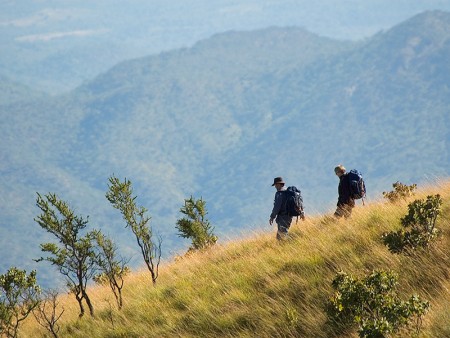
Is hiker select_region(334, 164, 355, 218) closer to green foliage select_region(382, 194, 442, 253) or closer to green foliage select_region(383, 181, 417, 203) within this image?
green foliage select_region(383, 181, 417, 203)

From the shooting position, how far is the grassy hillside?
369 inches

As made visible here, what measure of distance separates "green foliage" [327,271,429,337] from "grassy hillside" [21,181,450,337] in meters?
0.25

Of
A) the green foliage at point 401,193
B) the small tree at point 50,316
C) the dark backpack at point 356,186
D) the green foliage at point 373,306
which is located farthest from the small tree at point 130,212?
the green foliage at point 373,306

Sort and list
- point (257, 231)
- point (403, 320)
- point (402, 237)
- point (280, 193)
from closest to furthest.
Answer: point (403, 320), point (402, 237), point (280, 193), point (257, 231)

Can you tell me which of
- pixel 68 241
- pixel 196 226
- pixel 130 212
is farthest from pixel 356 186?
pixel 196 226

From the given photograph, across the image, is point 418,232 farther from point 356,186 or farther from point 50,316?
point 50,316

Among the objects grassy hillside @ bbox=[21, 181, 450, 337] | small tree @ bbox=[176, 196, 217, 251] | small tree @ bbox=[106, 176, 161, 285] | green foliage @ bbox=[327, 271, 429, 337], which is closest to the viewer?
green foliage @ bbox=[327, 271, 429, 337]

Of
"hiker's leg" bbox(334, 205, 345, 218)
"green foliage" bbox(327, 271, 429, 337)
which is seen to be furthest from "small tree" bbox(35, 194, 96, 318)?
"green foliage" bbox(327, 271, 429, 337)

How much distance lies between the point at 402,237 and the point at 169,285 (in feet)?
14.8

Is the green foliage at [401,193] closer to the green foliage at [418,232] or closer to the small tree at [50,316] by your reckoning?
the green foliage at [418,232]

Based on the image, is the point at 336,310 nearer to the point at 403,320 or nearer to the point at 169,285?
the point at 403,320

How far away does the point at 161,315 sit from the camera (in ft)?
37.0

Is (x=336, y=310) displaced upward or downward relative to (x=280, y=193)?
downward

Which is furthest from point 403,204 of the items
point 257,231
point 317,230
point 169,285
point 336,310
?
point 336,310
